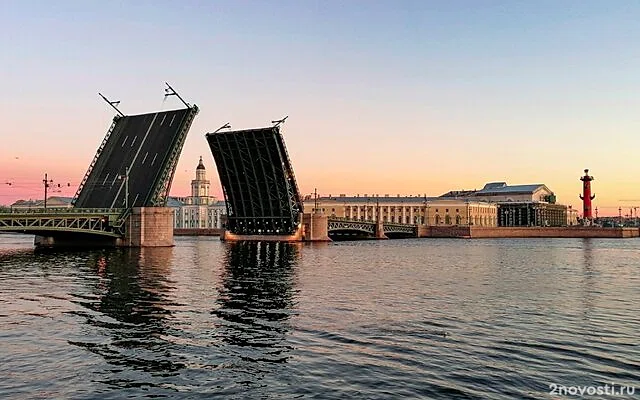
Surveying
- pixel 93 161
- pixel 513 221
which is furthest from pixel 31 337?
pixel 513 221

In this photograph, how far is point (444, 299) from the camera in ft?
71.7

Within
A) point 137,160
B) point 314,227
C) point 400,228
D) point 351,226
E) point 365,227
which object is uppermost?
point 137,160

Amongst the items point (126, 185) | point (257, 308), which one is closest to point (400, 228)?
point (126, 185)

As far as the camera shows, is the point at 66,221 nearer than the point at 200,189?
Yes

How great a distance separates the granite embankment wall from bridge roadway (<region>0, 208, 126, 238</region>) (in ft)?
252

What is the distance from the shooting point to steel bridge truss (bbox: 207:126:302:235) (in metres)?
63.3

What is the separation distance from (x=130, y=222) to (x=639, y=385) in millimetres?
51180

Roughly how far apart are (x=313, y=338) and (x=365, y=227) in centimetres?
8791

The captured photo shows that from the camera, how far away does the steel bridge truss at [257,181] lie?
63281 mm

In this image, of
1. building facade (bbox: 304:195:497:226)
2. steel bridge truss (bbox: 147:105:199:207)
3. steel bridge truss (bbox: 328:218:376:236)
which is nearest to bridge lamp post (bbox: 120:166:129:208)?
steel bridge truss (bbox: 147:105:199:207)

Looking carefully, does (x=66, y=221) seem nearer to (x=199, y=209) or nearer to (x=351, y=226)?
(x=351, y=226)

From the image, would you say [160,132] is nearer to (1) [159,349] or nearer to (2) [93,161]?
(2) [93,161]

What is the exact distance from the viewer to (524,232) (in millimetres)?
121875

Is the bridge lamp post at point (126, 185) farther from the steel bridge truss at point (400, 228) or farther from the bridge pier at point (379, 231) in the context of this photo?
the steel bridge truss at point (400, 228)
